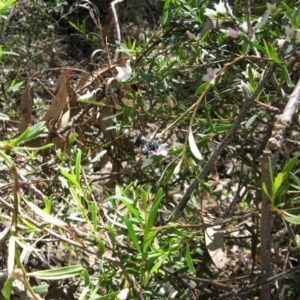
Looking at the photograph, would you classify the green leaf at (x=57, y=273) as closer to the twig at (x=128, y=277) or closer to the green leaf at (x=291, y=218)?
the twig at (x=128, y=277)

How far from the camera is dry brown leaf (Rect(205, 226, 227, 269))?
1298 millimetres

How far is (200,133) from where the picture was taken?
4.50 ft

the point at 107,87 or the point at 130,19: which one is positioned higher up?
the point at 107,87

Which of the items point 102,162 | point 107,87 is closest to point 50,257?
point 102,162

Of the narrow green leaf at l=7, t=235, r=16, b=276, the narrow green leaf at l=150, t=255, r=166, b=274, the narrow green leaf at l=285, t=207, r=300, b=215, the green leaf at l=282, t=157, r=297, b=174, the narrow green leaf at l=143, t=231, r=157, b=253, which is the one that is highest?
the narrow green leaf at l=7, t=235, r=16, b=276

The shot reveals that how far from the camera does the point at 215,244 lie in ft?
4.30

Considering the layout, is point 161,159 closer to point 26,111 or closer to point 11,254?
point 26,111

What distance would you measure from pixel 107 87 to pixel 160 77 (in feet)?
0.49

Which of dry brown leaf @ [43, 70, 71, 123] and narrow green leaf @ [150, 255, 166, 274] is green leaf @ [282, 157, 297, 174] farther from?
dry brown leaf @ [43, 70, 71, 123]

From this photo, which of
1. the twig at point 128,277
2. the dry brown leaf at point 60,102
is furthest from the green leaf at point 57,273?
the dry brown leaf at point 60,102

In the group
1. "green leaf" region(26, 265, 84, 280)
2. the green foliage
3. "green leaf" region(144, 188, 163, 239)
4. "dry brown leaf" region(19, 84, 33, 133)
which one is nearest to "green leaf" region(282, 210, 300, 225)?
the green foliage

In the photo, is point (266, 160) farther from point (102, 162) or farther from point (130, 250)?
point (102, 162)

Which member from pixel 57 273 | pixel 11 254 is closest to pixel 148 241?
pixel 57 273

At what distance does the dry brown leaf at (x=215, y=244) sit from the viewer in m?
1.30
